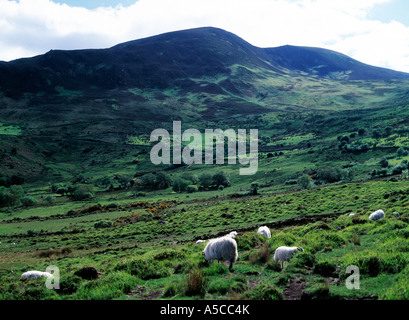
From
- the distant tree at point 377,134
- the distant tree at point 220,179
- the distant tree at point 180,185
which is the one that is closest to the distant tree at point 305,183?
the distant tree at point 220,179

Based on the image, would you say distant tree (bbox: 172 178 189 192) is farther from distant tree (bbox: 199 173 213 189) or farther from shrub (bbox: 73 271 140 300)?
shrub (bbox: 73 271 140 300)

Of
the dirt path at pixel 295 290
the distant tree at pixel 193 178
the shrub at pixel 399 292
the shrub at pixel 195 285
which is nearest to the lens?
the shrub at pixel 399 292

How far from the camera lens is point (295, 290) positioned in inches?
365

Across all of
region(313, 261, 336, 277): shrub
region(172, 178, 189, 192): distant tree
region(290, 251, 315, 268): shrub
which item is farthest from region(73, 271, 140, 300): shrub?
region(172, 178, 189, 192): distant tree

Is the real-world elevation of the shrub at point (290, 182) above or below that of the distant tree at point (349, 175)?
A: below

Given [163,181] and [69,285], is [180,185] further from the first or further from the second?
[69,285]

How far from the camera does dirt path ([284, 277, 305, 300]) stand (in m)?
8.73

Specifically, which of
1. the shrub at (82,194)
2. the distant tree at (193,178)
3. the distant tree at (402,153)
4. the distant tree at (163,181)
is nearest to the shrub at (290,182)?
the distant tree at (402,153)

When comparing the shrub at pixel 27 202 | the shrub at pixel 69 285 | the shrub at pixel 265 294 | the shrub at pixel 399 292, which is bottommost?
the shrub at pixel 27 202

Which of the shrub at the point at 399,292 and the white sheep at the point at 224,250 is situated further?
the white sheep at the point at 224,250

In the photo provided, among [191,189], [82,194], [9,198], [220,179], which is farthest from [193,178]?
[9,198]

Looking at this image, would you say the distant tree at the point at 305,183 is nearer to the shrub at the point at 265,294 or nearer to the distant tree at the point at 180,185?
the distant tree at the point at 180,185

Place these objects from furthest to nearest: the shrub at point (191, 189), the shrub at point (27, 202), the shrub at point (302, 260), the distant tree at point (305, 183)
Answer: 1. the shrub at point (191, 189)
2. the shrub at point (27, 202)
3. the distant tree at point (305, 183)
4. the shrub at point (302, 260)

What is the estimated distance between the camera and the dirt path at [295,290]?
873 cm
